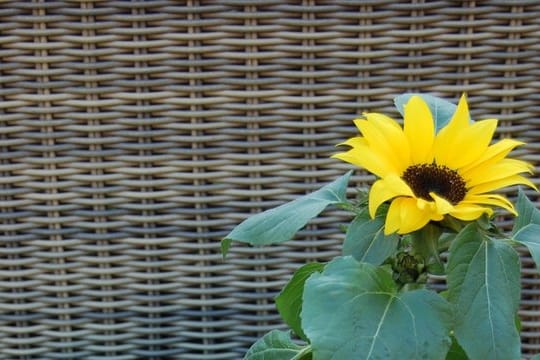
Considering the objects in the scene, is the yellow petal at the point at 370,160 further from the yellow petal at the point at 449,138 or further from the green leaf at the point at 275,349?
the green leaf at the point at 275,349

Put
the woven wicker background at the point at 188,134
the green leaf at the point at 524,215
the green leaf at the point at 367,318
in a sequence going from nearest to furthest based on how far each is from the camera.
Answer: the green leaf at the point at 367,318
the green leaf at the point at 524,215
the woven wicker background at the point at 188,134

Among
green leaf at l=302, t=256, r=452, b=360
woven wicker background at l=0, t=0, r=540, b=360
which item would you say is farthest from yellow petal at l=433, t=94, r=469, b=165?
woven wicker background at l=0, t=0, r=540, b=360

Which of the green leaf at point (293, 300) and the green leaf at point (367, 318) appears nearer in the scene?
the green leaf at point (367, 318)

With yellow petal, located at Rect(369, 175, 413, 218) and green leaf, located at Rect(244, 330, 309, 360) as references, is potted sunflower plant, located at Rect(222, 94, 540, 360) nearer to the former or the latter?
yellow petal, located at Rect(369, 175, 413, 218)

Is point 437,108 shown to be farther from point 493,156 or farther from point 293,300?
point 293,300

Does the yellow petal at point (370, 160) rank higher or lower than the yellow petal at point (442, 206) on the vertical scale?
higher

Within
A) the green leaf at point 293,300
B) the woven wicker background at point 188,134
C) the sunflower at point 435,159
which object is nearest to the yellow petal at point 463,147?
the sunflower at point 435,159

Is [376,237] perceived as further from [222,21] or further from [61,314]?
[61,314]
